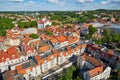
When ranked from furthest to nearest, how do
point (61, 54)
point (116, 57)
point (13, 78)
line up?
point (61, 54), point (116, 57), point (13, 78)

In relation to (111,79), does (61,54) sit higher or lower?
higher

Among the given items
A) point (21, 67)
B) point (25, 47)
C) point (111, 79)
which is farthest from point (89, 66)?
point (25, 47)

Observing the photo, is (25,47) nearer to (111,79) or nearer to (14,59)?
(14,59)

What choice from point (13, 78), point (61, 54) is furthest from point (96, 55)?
point (13, 78)

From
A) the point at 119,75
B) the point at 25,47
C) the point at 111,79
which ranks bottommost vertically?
the point at 111,79

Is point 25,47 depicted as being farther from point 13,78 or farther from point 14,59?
point 13,78

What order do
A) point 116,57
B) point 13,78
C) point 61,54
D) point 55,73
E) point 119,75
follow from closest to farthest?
point 13,78 → point 119,75 → point 55,73 → point 116,57 → point 61,54

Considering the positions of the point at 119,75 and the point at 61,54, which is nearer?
the point at 119,75

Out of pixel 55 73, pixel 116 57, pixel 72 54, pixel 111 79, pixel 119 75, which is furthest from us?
pixel 72 54

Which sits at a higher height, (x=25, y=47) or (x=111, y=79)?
(x=25, y=47)
